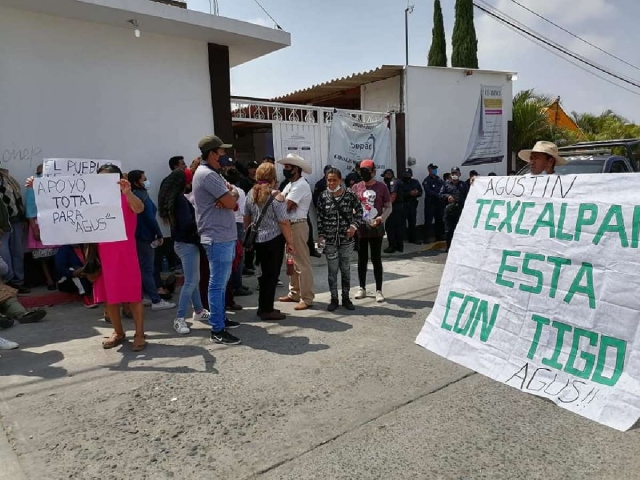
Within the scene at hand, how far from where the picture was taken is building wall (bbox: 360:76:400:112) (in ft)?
40.4

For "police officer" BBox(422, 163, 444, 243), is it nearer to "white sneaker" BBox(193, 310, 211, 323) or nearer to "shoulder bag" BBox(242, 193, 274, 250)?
"shoulder bag" BBox(242, 193, 274, 250)

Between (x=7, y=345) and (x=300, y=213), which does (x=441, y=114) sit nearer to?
(x=300, y=213)

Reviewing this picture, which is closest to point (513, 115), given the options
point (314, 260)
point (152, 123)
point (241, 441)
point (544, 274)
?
point (314, 260)

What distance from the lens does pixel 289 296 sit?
634 centimetres

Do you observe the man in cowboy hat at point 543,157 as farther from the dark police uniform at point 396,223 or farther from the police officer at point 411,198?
the police officer at point 411,198

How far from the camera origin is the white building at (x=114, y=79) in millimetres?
6723

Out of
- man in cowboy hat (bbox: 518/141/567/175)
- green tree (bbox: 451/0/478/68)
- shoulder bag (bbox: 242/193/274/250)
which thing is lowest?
shoulder bag (bbox: 242/193/274/250)

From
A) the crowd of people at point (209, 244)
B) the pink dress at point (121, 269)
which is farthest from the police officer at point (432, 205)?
the pink dress at point (121, 269)

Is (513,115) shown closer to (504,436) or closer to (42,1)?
(42,1)

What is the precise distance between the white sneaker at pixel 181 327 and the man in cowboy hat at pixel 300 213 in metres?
1.35

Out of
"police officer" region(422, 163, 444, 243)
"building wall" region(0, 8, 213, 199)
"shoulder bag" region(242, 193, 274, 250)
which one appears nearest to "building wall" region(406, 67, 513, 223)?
"police officer" region(422, 163, 444, 243)

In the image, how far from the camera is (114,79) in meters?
7.56

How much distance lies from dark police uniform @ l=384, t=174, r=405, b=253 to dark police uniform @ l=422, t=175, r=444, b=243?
130 cm

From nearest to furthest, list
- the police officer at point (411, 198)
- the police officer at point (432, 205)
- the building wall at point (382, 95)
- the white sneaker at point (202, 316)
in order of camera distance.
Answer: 1. the white sneaker at point (202, 316)
2. the police officer at point (411, 198)
3. the police officer at point (432, 205)
4. the building wall at point (382, 95)
